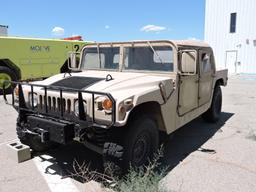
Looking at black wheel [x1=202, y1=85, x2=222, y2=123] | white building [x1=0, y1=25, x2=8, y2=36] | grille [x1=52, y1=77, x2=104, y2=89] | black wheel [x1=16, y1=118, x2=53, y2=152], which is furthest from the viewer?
white building [x1=0, y1=25, x2=8, y2=36]

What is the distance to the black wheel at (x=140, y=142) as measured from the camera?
334 centimetres

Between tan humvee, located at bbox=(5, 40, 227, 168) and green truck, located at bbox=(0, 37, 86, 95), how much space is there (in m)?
7.04

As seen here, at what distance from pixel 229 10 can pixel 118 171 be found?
71.4 ft

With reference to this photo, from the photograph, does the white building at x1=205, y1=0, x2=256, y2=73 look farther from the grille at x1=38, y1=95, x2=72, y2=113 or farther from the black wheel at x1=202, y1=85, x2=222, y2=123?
the grille at x1=38, y1=95, x2=72, y2=113

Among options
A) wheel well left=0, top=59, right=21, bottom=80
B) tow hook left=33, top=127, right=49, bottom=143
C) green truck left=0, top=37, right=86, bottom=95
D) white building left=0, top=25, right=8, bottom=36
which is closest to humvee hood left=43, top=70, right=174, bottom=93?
tow hook left=33, top=127, right=49, bottom=143

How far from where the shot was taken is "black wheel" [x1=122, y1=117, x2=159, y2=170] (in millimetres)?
3344

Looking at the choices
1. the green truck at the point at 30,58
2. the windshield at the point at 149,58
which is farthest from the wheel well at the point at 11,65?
the windshield at the point at 149,58

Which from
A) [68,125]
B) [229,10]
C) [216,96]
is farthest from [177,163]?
[229,10]

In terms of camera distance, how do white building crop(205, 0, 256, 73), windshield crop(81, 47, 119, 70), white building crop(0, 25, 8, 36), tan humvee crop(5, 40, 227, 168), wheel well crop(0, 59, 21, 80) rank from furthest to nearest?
white building crop(205, 0, 256, 73) → white building crop(0, 25, 8, 36) → wheel well crop(0, 59, 21, 80) → windshield crop(81, 47, 119, 70) → tan humvee crop(5, 40, 227, 168)

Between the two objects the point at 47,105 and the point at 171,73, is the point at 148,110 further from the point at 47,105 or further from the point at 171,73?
the point at 47,105

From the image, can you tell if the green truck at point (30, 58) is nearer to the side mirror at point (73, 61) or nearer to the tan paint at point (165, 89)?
the side mirror at point (73, 61)

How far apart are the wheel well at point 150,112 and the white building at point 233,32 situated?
64.1 ft

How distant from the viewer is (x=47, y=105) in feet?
12.3

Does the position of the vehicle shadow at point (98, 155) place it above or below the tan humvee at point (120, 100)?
below
